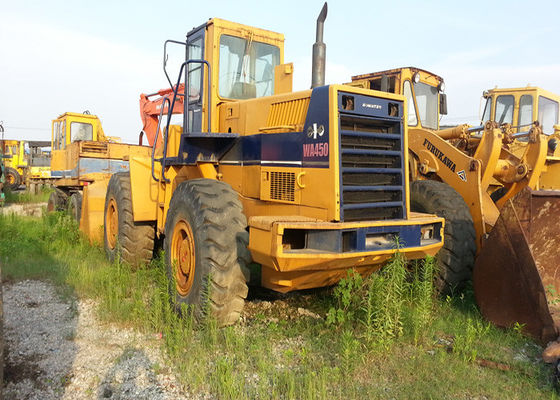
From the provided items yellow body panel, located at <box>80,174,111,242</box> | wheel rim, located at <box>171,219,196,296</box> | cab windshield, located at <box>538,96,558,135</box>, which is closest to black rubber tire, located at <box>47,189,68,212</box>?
yellow body panel, located at <box>80,174,111,242</box>

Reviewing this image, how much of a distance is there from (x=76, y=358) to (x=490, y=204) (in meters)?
5.21

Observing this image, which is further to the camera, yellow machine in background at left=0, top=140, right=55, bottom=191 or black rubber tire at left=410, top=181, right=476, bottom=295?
yellow machine in background at left=0, top=140, right=55, bottom=191

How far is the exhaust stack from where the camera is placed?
4.95 meters

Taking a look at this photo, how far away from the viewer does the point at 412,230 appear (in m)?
4.32

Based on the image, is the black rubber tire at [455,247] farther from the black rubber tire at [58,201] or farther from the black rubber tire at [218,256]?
the black rubber tire at [58,201]

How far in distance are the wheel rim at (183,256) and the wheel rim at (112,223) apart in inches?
98.9

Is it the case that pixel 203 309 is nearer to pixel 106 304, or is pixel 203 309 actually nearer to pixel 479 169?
pixel 106 304

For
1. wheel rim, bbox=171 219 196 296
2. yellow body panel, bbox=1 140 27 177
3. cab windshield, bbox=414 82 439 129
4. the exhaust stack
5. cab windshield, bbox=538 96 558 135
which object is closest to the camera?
wheel rim, bbox=171 219 196 296

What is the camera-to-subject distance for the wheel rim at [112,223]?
732 centimetres

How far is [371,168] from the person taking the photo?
175 inches

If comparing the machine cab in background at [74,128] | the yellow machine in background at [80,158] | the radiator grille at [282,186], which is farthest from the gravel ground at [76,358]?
the machine cab in background at [74,128]

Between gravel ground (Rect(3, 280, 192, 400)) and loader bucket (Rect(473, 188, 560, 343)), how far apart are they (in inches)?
126

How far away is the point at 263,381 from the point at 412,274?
2766 millimetres

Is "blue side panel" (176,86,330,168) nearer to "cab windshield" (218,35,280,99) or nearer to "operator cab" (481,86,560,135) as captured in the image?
"cab windshield" (218,35,280,99)
